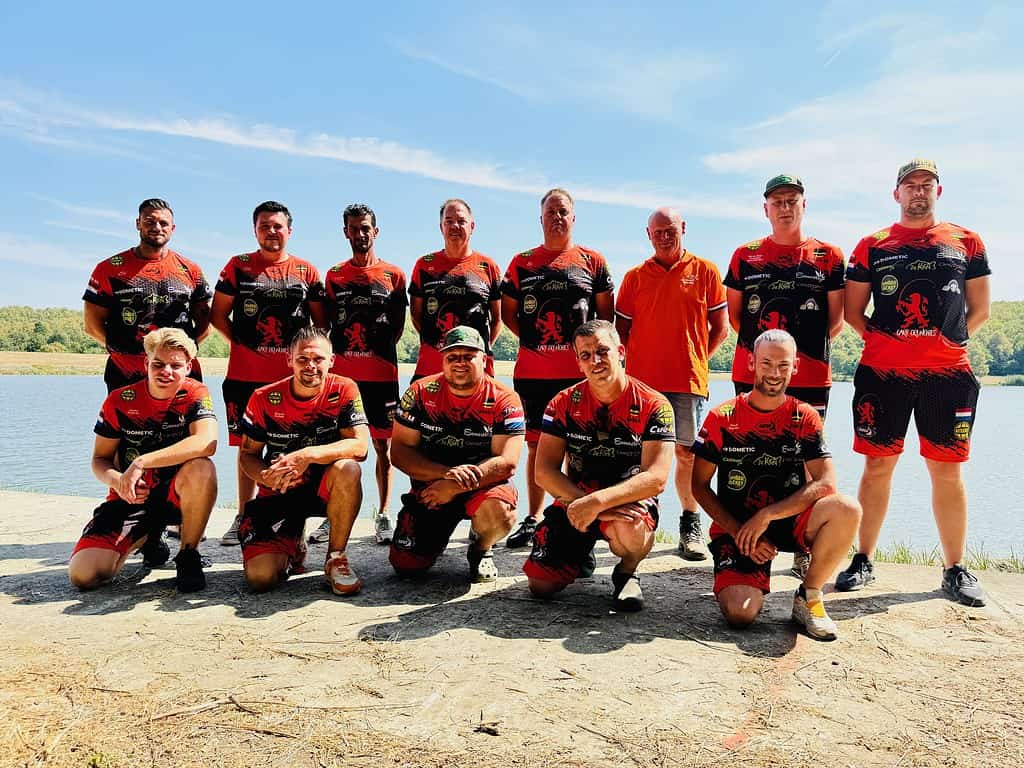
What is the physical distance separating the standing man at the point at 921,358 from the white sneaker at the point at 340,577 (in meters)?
3.30

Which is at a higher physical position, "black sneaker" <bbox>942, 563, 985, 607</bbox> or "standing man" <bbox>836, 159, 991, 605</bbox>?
"standing man" <bbox>836, 159, 991, 605</bbox>

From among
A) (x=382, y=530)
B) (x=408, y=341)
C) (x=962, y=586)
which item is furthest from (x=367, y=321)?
(x=408, y=341)

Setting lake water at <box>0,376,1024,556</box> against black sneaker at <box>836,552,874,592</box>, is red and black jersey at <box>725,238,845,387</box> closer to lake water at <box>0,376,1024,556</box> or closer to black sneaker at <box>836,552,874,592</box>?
black sneaker at <box>836,552,874,592</box>

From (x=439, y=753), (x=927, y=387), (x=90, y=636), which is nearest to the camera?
(x=439, y=753)

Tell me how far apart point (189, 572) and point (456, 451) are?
1938mm

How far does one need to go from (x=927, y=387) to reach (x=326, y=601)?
4.26 meters

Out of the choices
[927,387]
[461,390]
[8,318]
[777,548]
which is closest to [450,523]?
[461,390]

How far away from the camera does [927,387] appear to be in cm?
473

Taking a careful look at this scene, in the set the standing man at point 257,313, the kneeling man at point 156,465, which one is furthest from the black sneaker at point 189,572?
the standing man at point 257,313

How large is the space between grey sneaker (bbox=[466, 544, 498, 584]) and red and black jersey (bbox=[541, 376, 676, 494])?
0.88m

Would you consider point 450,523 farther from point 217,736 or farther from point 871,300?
point 871,300

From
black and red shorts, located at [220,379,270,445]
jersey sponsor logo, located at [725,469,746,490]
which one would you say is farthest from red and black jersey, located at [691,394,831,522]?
black and red shorts, located at [220,379,270,445]

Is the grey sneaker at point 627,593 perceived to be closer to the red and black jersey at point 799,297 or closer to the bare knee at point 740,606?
the bare knee at point 740,606

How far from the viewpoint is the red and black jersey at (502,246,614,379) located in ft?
19.1
